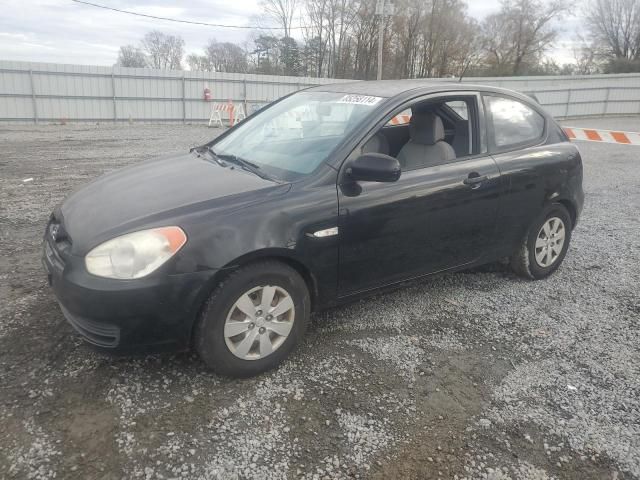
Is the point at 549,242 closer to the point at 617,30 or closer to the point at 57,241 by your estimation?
the point at 57,241

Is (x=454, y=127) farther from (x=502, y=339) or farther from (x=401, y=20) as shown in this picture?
(x=401, y=20)

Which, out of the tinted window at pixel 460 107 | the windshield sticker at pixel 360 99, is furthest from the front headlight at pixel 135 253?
the tinted window at pixel 460 107

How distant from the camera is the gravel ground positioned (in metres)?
2.27

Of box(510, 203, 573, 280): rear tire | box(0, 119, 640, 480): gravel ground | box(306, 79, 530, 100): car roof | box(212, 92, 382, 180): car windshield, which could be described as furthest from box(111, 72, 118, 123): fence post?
box(510, 203, 573, 280): rear tire

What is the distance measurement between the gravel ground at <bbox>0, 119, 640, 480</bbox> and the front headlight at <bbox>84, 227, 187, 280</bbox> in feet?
2.25

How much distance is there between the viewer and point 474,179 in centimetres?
362

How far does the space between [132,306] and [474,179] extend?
2456 mm

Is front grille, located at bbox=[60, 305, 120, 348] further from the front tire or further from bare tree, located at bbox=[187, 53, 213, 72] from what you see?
bare tree, located at bbox=[187, 53, 213, 72]

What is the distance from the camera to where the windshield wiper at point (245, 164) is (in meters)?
3.12

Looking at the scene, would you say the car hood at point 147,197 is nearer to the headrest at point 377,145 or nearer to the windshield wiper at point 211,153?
the windshield wiper at point 211,153

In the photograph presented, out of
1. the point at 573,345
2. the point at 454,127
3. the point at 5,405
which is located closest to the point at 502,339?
the point at 573,345

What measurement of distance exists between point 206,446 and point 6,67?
1998cm

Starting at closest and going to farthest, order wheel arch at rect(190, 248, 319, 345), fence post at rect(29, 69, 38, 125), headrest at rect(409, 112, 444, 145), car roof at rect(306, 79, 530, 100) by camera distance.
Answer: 1. wheel arch at rect(190, 248, 319, 345)
2. car roof at rect(306, 79, 530, 100)
3. headrest at rect(409, 112, 444, 145)
4. fence post at rect(29, 69, 38, 125)

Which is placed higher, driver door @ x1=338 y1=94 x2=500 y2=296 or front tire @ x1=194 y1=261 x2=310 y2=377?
driver door @ x1=338 y1=94 x2=500 y2=296
